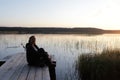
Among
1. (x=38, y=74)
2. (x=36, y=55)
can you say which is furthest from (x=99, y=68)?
(x=38, y=74)

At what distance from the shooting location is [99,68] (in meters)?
A: 11.0

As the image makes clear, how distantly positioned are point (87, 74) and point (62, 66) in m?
3.18

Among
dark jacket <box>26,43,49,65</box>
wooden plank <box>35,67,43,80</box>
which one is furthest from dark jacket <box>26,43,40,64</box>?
wooden plank <box>35,67,43,80</box>

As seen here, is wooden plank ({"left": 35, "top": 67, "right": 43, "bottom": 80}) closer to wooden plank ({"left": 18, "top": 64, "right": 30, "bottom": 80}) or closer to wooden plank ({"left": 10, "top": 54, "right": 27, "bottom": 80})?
wooden plank ({"left": 18, "top": 64, "right": 30, "bottom": 80})

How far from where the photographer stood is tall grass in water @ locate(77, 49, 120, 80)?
1057 centimetres

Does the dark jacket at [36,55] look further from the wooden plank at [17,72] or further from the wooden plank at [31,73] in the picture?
the wooden plank at [17,72]

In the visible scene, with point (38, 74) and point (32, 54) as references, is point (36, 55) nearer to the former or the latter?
point (32, 54)

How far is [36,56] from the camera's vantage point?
940 centimetres

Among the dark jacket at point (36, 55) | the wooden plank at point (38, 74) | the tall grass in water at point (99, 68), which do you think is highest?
the dark jacket at point (36, 55)

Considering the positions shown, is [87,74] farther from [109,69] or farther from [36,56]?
[36,56]

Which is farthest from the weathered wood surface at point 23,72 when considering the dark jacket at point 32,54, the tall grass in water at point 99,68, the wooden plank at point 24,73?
the tall grass in water at point 99,68

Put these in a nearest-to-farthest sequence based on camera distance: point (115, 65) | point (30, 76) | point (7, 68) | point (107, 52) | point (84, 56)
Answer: point (30, 76) < point (7, 68) < point (115, 65) < point (84, 56) < point (107, 52)

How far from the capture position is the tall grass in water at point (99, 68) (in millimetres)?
10570

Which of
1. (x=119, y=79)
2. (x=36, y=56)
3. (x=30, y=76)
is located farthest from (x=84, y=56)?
(x=30, y=76)
